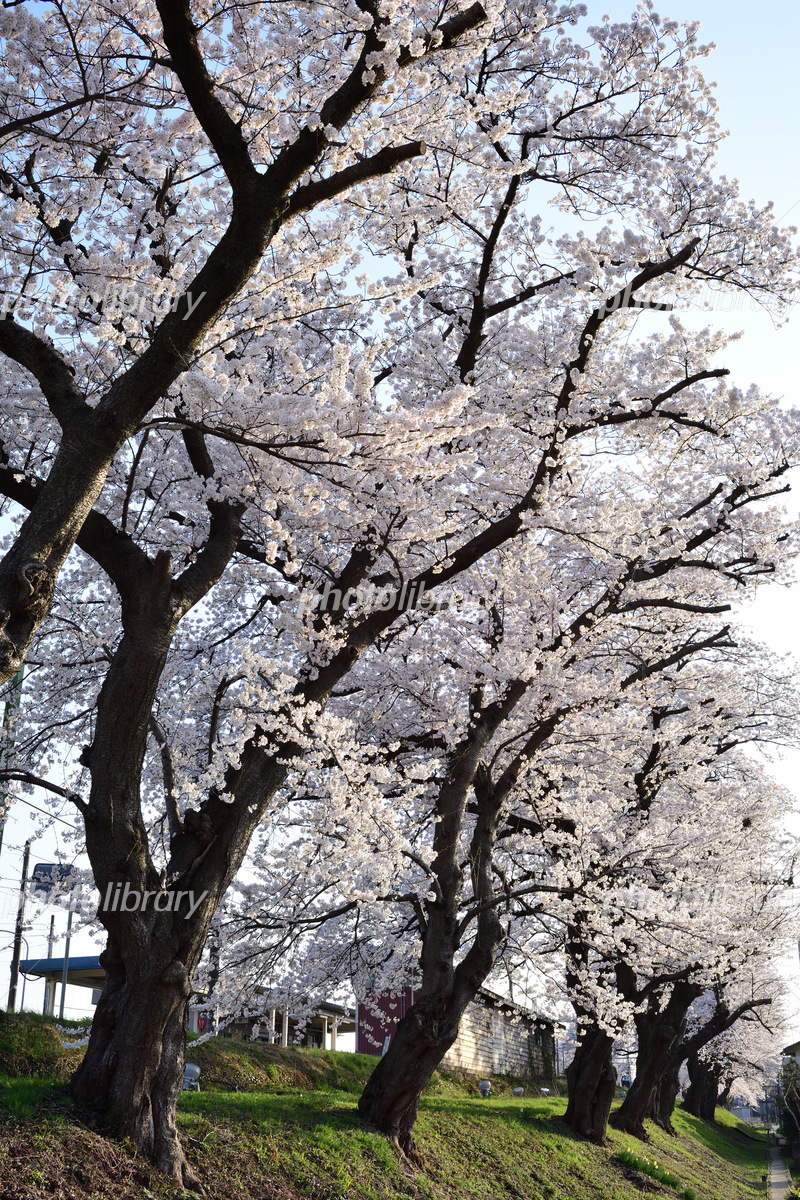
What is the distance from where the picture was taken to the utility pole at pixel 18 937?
10.3 m

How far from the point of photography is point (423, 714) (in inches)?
434

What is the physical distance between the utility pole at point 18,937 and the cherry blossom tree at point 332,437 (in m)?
1.78

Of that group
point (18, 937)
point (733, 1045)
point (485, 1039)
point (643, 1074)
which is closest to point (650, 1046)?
point (643, 1074)

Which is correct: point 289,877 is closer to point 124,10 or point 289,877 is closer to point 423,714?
point 423,714

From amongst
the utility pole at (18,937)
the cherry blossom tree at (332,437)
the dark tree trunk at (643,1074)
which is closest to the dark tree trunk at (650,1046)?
the dark tree trunk at (643,1074)

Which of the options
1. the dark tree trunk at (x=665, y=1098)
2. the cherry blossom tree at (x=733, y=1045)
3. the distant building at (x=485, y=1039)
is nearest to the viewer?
the distant building at (x=485, y=1039)

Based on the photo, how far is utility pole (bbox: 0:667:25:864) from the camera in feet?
29.8

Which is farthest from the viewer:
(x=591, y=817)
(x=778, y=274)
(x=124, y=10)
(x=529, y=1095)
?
(x=529, y=1095)

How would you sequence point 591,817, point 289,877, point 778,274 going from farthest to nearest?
point 591,817, point 289,877, point 778,274

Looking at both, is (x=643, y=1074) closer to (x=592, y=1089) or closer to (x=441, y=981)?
(x=592, y=1089)

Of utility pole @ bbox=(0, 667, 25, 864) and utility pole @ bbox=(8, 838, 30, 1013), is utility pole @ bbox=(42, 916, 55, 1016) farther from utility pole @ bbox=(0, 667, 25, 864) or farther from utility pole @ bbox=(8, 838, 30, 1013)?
utility pole @ bbox=(0, 667, 25, 864)

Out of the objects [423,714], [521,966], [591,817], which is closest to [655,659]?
[591,817]

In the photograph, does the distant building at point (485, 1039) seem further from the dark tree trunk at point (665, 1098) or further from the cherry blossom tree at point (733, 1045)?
the cherry blossom tree at point (733, 1045)

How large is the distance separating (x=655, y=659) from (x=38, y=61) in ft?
33.1
